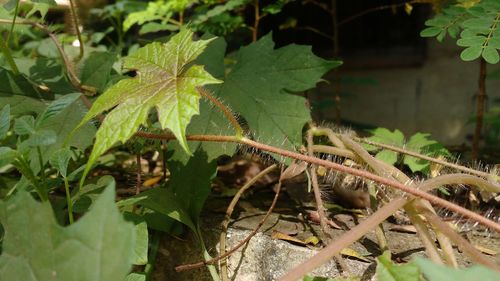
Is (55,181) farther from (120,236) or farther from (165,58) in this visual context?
(120,236)

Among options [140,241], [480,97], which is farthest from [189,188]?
[480,97]

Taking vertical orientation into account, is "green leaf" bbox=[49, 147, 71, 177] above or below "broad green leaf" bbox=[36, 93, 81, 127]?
below

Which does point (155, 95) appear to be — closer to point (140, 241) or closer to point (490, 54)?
point (140, 241)

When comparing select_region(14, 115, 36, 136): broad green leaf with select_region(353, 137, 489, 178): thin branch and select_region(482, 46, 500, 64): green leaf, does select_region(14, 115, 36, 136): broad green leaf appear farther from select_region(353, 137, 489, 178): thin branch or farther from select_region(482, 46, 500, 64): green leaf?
select_region(482, 46, 500, 64): green leaf

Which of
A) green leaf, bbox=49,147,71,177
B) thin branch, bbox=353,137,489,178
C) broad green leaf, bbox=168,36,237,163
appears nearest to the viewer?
green leaf, bbox=49,147,71,177

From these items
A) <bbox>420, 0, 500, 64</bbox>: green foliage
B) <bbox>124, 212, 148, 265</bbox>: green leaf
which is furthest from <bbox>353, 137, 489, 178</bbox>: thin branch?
<bbox>124, 212, 148, 265</bbox>: green leaf

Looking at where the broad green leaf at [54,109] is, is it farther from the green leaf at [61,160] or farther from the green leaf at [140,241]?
the green leaf at [140,241]

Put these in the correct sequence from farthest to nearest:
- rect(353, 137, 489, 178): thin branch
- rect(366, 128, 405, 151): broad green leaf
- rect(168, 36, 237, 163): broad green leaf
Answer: rect(366, 128, 405, 151): broad green leaf
rect(168, 36, 237, 163): broad green leaf
rect(353, 137, 489, 178): thin branch

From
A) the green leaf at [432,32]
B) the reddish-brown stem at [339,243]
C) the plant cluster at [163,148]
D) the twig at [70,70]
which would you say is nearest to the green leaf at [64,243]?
the plant cluster at [163,148]
